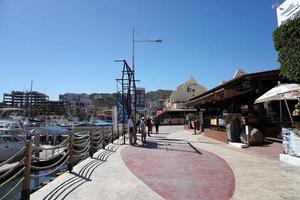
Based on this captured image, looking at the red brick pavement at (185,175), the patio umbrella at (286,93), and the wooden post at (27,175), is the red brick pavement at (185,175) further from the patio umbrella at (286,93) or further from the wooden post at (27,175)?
the patio umbrella at (286,93)

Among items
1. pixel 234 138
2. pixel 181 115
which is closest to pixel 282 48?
pixel 234 138

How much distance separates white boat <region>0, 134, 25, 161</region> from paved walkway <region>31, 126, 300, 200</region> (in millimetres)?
15652

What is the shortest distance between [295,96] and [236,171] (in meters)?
4.02

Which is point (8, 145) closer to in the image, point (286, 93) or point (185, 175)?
point (185, 175)

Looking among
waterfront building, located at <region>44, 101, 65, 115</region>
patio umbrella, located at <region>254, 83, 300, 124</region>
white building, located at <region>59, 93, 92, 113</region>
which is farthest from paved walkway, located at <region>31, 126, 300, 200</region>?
white building, located at <region>59, 93, 92, 113</region>

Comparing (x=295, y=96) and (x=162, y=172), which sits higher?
(x=295, y=96)

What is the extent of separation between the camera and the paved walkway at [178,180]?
7133mm

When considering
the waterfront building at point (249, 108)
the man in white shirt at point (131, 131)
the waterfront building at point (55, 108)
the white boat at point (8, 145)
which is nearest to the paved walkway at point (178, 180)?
the waterfront building at point (249, 108)

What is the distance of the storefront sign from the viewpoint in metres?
16.1

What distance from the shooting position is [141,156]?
1384 cm

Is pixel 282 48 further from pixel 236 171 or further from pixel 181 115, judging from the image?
pixel 181 115

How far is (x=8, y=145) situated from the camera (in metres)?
25.3

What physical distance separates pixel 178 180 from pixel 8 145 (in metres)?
20.8

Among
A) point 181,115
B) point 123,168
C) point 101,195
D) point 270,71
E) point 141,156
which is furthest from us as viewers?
point 181,115
